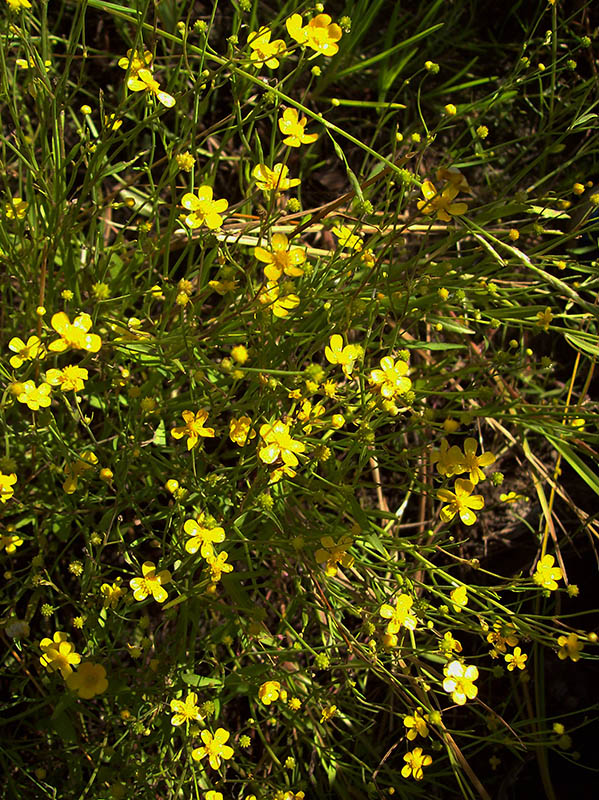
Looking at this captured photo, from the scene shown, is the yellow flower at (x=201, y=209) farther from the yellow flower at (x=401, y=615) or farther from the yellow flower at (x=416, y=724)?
the yellow flower at (x=416, y=724)

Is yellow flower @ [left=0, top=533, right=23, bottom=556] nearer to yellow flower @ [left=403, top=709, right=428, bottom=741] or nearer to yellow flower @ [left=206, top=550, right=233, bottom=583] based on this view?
yellow flower @ [left=206, top=550, right=233, bottom=583]

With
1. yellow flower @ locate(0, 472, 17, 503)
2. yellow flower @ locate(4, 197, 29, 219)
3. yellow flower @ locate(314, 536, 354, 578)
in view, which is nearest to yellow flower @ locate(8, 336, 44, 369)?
yellow flower @ locate(0, 472, 17, 503)

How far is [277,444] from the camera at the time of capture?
4.01 ft

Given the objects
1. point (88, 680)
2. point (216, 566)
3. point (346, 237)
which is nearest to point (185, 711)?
point (88, 680)

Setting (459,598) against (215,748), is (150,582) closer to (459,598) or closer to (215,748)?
(215,748)

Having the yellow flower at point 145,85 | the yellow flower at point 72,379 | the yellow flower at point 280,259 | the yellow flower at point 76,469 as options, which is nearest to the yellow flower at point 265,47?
the yellow flower at point 145,85

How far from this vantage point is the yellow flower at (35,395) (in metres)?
1.25

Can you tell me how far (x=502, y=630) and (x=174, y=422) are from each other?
95cm

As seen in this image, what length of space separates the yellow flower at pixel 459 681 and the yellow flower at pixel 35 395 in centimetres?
98

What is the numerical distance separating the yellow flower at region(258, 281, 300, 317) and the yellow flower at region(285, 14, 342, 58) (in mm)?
478

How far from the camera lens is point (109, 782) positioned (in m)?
1.51

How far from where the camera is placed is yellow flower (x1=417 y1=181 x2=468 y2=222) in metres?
1.22

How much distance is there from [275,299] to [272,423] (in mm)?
253

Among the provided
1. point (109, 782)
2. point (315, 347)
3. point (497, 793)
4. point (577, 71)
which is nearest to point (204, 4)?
point (577, 71)
